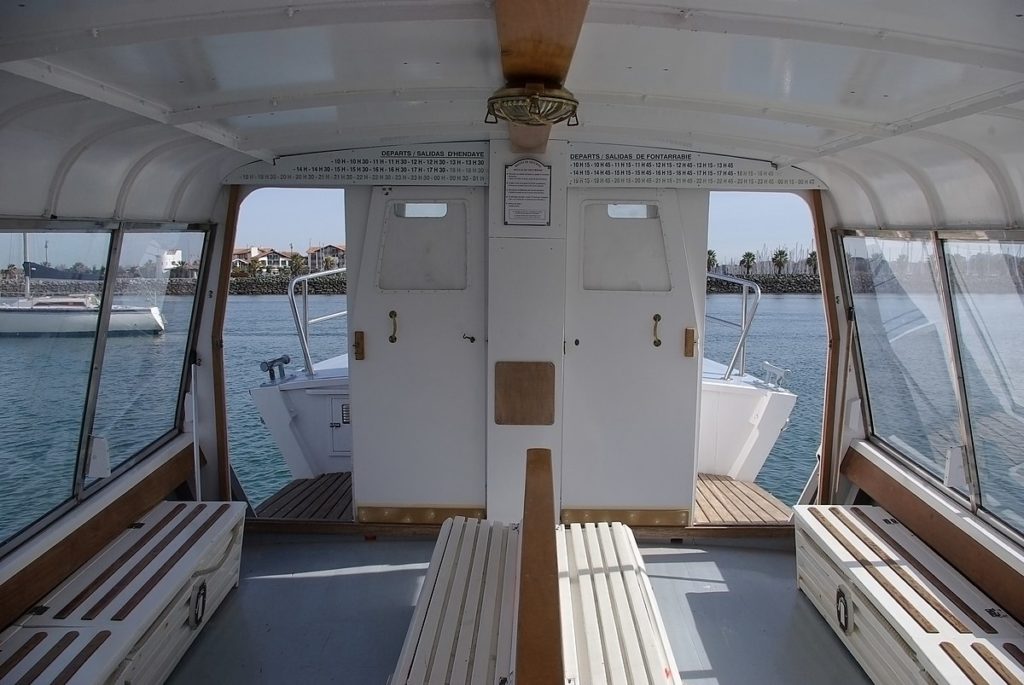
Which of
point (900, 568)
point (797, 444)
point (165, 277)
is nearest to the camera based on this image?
point (900, 568)

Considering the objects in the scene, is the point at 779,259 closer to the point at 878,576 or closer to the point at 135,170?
the point at 878,576

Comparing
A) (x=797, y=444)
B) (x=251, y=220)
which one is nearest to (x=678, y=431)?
(x=797, y=444)

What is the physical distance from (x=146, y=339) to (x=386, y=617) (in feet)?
6.19

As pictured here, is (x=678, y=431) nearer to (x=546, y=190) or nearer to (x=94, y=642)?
(x=546, y=190)

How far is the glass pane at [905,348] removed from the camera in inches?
142

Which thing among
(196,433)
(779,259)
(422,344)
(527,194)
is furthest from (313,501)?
(779,259)

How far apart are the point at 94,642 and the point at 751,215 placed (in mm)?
37432

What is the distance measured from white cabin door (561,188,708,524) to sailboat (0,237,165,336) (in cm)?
231

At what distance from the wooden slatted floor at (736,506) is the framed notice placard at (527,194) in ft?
6.81

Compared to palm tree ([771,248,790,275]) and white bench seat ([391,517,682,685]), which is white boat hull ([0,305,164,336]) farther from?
palm tree ([771,248,790,275])

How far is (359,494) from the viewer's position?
4516 millimetres

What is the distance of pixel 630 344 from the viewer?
14.3 ft

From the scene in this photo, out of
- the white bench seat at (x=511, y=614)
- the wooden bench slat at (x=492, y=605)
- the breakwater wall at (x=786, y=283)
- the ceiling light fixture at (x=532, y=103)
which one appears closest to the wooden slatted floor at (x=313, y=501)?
the white bench seat at (x=511, y=614)

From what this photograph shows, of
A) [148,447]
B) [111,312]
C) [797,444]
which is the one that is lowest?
[797,444]
